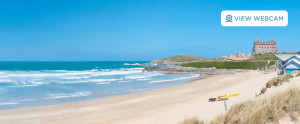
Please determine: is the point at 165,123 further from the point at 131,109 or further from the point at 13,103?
the point at 13,103

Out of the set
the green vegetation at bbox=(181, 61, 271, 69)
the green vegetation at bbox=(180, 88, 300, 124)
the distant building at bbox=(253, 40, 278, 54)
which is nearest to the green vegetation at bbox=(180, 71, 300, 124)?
the green vegetation at bbox=(180, 88, 300, 124)

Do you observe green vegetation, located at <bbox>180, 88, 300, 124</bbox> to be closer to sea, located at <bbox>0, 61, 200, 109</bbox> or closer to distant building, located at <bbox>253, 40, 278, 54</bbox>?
sea, located at <bbox>0, 61, 200, 109</bbox>

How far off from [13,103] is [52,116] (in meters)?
5.01

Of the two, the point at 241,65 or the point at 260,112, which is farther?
the point at 241,65

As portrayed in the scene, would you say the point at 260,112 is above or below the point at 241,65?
below

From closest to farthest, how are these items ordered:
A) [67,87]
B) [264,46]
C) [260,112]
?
[260,112], [67,87], [264,46]

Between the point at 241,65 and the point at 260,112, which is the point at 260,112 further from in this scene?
the point at 241,65

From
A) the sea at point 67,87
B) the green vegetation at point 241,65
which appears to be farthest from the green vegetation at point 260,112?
the green vegetation at point 241,65

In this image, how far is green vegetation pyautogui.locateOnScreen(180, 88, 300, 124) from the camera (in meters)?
4.55

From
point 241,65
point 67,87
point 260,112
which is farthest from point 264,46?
point 260,112

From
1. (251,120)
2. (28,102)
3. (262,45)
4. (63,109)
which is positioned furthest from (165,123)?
(262,45)

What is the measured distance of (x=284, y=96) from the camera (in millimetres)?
5680

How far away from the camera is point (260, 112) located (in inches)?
183

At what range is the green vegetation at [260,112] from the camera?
455cm
